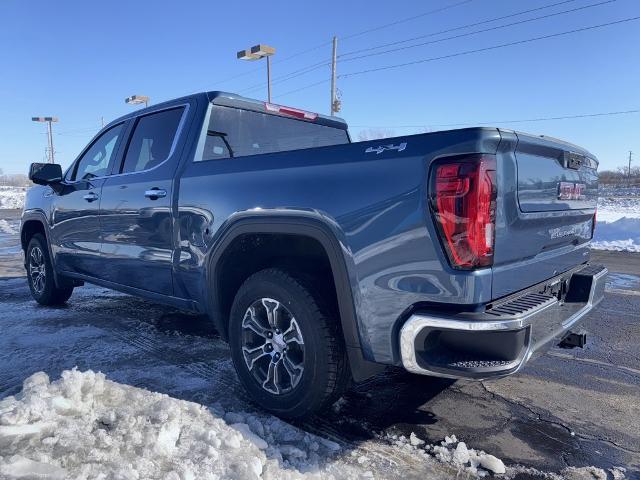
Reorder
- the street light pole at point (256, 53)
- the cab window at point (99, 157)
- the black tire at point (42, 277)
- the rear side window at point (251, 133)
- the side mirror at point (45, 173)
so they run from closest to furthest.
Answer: the rear side window at point (251, 133) < the cab window at point (99, 157) < the side mirror at point (45, 173) < the black tire at point (42, 277) < the street light pole at point (256, 53)

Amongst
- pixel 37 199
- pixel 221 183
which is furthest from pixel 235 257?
pixel 37 199

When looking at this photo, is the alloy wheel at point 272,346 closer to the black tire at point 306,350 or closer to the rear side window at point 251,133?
the black tire at point 306,350

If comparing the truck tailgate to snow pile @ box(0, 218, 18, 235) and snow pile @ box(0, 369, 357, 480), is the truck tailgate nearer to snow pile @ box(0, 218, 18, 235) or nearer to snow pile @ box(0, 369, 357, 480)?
snow pile @ box(0, 369, 357, 480)

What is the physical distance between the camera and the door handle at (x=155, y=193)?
358 cm

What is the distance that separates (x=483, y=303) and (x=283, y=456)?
1.25 meters

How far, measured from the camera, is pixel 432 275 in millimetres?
2176

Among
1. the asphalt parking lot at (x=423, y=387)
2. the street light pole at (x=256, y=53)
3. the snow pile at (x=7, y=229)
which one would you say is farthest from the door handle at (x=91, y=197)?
the street light pole at (x=256, y=53)

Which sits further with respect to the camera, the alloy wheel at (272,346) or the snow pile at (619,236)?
the snow pile at (619,236)

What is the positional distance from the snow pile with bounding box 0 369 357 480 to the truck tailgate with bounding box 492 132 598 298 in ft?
4.29

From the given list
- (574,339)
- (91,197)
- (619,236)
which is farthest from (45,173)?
(619,236)

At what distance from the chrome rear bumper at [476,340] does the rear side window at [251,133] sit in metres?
2.14

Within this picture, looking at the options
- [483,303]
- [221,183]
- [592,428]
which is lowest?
[592,428]

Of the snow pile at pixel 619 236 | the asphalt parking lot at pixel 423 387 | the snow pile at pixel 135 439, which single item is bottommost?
the snow pile at pixel 619 236

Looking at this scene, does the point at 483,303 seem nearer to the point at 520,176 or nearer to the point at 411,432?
the point at 520,176
